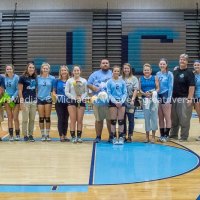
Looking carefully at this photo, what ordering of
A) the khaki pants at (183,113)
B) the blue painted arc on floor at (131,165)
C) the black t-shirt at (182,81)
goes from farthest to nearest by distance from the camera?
the khaki pants at (183,113), the black t-shirt at (182,81), the blue painted arc on floor at (131,165)

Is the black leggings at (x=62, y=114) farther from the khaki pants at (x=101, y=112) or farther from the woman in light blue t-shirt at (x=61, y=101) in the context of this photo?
the khaki pants at (x=101, y=112)

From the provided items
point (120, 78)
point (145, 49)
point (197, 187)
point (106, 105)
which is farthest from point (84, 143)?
point (145, 49)

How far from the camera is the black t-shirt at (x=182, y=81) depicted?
7172mm

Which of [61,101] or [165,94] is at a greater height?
[165,94]

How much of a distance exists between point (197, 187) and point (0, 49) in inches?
495

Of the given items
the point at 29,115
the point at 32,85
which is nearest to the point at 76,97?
the point at 32,85

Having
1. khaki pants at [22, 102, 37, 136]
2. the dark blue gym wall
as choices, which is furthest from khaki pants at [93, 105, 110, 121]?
the dark blue gym wall

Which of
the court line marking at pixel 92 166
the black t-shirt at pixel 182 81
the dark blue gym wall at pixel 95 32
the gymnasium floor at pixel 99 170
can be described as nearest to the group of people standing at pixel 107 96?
the black t-shirt at pixel 182 81

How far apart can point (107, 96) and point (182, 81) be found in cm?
149

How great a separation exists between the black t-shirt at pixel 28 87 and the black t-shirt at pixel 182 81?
262 centimetres

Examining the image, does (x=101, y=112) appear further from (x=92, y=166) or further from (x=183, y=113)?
(x=92, y=166)

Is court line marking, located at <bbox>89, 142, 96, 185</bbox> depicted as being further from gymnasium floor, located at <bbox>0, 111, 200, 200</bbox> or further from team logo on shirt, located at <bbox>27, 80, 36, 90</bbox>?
team logo on shirt, located at <bbox>27, 80, 36, 90</bbox>

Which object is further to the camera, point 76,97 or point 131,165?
point 76,97

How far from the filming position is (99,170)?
4949 mm
